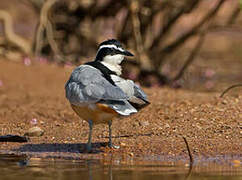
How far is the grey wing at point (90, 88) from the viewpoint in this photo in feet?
20.5

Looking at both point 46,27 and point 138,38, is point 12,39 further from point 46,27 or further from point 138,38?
point 138,38

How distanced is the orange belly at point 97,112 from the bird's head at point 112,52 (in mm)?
672

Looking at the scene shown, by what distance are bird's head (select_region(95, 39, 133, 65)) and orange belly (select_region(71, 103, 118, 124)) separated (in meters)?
0.67

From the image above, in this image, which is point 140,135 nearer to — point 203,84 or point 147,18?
point 147,18

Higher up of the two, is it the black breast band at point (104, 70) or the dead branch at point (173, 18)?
the dead branch at point (173, 18)

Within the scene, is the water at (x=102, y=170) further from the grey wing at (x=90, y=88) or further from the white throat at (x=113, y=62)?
the white throat at (x=113, y=62)

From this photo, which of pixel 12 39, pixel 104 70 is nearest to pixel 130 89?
pixel 104 70

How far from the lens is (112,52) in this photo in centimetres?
684

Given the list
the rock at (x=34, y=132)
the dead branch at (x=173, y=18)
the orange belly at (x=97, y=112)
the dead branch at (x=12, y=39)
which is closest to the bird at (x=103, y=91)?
the orange belly at (x=97, y=112)

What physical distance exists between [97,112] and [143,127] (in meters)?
1.56

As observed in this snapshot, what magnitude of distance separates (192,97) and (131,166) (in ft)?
15.1

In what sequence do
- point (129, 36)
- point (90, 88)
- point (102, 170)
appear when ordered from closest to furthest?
point (102, 170) < point (90, 88) < point (129, 36)

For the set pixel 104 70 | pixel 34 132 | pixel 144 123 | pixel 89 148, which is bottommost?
pixel 89 148

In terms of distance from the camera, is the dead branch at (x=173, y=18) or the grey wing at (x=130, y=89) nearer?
the grey wing at (x=130, y=89)
